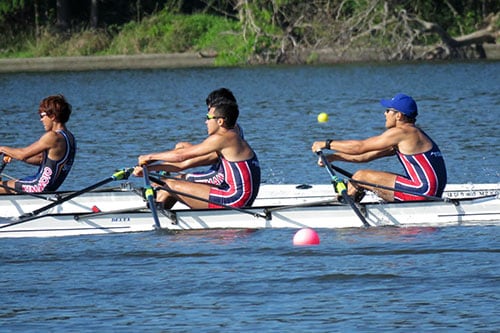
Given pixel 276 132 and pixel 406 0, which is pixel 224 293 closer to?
pixel 276 132

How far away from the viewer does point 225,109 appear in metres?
13.6

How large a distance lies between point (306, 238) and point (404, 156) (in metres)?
1.53

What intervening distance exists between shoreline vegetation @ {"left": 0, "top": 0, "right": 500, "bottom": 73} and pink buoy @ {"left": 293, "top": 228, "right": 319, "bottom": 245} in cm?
2990

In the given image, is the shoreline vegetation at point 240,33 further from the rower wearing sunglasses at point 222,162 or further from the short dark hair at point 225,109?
the short dark hair at point 225,109

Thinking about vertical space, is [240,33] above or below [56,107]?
below

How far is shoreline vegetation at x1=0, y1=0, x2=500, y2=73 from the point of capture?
44.3 m

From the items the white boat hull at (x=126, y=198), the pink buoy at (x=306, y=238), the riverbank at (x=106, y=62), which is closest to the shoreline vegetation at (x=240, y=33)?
the riverbank at (x=106, y=62)

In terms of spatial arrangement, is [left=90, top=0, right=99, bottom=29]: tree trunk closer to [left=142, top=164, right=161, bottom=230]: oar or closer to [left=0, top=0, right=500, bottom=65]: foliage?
[left=0, top=0, right=500, bottom=65]: foliage

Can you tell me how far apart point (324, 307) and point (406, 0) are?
35.2m

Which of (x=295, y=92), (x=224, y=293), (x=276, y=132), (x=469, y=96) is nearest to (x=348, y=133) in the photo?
(x=276, y=132)

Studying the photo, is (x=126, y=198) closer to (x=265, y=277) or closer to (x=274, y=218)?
(x=274, y=218)

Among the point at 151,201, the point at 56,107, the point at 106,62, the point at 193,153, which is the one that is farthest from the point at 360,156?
the point at 106,62

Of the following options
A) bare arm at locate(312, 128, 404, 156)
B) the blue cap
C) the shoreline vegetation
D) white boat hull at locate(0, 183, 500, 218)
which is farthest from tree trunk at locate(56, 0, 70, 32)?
the blue cap

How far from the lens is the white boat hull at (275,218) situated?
13.6 metres
